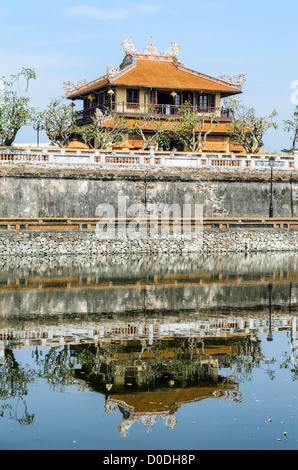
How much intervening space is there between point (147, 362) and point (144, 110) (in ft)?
147

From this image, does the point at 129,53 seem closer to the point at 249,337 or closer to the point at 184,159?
the point at 184,159

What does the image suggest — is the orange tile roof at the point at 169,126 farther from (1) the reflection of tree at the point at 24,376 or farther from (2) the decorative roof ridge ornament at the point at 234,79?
(1) the reflection of tree at the point at 24,376

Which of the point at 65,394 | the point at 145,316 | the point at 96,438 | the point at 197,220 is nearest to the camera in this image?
the point at 96,438

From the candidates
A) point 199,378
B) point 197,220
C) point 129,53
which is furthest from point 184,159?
point 199,378

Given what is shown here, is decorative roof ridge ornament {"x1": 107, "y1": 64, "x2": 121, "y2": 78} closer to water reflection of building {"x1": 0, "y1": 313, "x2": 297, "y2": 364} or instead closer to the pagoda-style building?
the pagoda-style building

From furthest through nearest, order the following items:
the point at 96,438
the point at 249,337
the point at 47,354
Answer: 1. the point at 249,337
2. the point at 47,354
3. the point at 96,438

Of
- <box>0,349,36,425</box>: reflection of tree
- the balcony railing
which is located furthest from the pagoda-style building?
<box>0,349,36,425</box>: reflection of tree

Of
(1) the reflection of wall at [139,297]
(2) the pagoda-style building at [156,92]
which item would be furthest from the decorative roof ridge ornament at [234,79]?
(1) the reflection of wall at [139,297]

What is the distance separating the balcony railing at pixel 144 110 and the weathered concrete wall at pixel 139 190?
1327cm

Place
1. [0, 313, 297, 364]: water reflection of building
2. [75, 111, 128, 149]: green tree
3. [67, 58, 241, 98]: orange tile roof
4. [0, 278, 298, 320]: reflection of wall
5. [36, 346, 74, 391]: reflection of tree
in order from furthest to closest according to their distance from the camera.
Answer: [67, 58, 241, 98]: orange tile roof, [75, 111, 128, 149]: green tree, [0, 278, 298, 320]: reflection of wall, [0, 313, 297, 364]: water reflection of building, [36, 346, 74, 391]: reflection of tree

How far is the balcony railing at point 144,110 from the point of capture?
57.0m

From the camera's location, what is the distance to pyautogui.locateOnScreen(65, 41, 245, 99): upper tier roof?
57.2 metres

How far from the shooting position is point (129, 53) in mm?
59594
